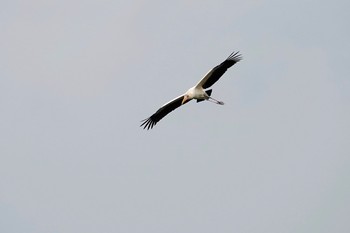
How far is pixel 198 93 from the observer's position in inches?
5906

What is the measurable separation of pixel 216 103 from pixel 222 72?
1546 mm

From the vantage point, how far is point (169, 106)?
152125 millimetres

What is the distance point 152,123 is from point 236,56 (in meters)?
5.98

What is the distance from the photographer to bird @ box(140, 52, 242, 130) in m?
149

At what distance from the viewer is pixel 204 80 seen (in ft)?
491

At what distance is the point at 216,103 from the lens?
149125 millimetres

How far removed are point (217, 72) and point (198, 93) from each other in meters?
1.47

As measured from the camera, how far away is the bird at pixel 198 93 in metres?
149

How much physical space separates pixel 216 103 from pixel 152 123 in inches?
169

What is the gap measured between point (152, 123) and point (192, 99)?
2.63 metres

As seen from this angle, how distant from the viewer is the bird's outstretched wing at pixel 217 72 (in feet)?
488

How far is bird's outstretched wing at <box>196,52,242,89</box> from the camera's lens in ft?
488

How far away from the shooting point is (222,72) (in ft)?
490

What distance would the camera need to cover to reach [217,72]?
14938 centimetres
